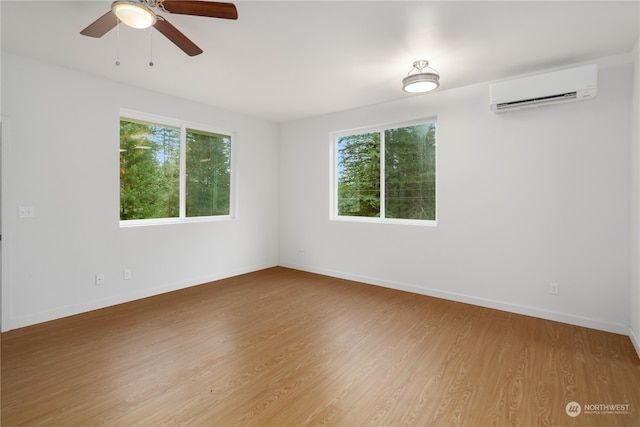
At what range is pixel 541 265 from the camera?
3.33 metres

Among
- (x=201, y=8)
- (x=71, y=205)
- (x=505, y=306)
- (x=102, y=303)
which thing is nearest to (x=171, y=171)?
(x=71, y=205)

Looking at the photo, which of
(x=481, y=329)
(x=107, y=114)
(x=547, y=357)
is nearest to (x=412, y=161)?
(x=481, y=329)

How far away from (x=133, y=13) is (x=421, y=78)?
2.39m

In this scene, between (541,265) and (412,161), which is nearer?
(541,265)

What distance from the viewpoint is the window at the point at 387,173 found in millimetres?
4230

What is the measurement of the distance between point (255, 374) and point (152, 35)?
2.79m

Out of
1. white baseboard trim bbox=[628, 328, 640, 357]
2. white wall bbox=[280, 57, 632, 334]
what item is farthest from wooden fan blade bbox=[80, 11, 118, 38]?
white baseboard trim bbox=[628, 328, 640, 357]

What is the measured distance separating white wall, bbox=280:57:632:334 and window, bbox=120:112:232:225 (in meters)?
2.20

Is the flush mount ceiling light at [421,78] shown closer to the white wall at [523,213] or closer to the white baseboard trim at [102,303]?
the white wall at [523,213]

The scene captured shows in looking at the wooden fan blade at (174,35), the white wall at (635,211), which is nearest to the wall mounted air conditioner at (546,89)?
the white wall at (635,211)

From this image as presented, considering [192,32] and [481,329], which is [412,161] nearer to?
[481,329]

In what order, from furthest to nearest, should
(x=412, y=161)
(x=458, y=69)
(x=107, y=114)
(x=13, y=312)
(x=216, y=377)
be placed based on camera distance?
(x=412, y=161), (x=107, y=114), (x=458, y=69), (x=13, y=312), (x=216, y=377)

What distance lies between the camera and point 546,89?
3.12 m

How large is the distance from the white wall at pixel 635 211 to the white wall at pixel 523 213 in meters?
0.11
